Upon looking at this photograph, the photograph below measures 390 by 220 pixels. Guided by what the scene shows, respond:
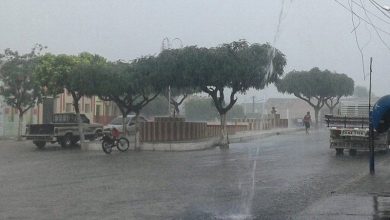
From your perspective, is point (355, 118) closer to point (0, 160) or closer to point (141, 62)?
point (141, 62)

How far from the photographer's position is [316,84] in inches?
2224

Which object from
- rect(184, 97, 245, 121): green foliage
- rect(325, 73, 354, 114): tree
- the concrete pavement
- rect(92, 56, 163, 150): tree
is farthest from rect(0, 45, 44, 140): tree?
rect(184, 97, 245, 121): green foliage

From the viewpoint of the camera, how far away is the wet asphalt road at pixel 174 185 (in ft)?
30.7

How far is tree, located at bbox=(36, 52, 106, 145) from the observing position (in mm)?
26562

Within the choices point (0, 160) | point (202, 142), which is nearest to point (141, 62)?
point (202, 142)

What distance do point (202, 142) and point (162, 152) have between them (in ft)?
8.41

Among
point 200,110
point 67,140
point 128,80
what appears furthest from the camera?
point 200,110

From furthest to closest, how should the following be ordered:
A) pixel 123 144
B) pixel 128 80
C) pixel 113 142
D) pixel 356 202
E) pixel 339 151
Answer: pixel 128 80 → pixel 123 144 → pixel 113 142 → pixel 339 151 → pixel 356 202

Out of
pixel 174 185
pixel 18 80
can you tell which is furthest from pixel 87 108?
pixel 174 185

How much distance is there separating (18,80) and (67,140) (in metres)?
8.19

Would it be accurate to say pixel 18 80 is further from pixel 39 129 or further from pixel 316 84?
pixel 316 84

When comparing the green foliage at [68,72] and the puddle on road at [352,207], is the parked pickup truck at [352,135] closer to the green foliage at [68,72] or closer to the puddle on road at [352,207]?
the puddle on road at [352,207]

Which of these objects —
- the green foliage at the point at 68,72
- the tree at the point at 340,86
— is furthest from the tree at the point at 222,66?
the tree at the point at 340,86

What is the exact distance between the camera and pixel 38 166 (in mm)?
19047
